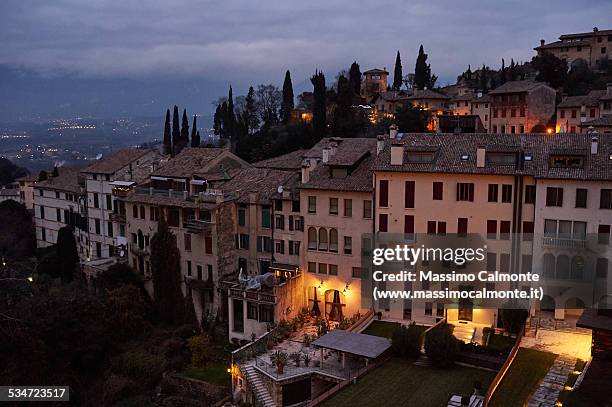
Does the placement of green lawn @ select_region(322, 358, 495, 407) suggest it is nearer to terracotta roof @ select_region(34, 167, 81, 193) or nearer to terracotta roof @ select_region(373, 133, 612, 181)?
terracotta roof @ select_region(373, 133, 612, 181)

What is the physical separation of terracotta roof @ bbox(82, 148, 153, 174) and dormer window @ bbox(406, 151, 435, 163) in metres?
31.0

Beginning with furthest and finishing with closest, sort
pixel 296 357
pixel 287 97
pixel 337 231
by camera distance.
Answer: pixel 287 97 → pixel 337 231 → pixel 296 357

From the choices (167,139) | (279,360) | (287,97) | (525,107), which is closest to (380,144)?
(279,360)

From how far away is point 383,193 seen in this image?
3747 centimetres

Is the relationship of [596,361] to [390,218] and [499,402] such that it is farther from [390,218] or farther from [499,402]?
[390,218]

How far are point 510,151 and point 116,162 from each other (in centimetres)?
3862

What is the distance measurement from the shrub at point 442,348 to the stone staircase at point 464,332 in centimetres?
272

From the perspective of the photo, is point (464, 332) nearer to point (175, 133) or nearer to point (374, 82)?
point (175, 133)

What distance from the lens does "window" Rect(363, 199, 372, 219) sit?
126ft

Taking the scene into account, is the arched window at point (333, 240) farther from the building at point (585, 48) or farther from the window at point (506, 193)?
the building at point (585, 48)

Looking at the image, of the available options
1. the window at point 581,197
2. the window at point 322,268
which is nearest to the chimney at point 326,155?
the window at point 322,268

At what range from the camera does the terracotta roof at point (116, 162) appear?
2179 inches

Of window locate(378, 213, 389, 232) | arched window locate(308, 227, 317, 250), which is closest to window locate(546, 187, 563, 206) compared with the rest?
window locate(378, 213, 389, 232)

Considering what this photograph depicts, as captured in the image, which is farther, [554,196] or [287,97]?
[287,97]
